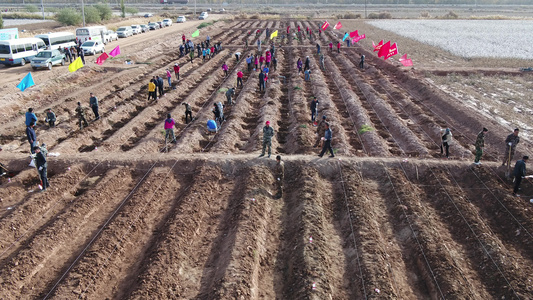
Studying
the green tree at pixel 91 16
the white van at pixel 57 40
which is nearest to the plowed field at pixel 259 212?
the white van at pixel 57 40

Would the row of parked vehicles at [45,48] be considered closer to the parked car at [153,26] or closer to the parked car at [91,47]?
the parked car at [91,47]

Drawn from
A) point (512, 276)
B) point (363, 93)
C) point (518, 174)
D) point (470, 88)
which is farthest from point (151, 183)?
point (470, 88)

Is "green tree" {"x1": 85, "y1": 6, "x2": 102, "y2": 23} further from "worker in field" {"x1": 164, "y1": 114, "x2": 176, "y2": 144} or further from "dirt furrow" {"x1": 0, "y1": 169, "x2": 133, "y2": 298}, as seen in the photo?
"dirt furrow" {"x1": 0, "y1": 169, "x2": 133, "y2": 298}

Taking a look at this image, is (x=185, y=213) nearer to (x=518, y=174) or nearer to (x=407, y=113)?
(x=518, y=174)

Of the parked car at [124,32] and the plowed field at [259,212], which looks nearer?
the plowed field at [259,212]

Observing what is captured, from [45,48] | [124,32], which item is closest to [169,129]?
[45,48]
